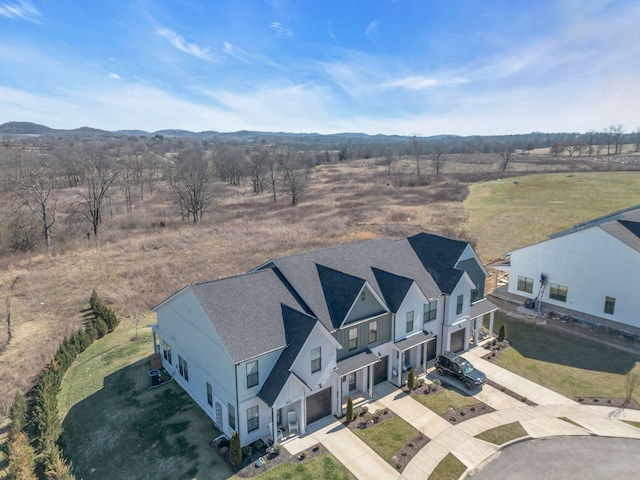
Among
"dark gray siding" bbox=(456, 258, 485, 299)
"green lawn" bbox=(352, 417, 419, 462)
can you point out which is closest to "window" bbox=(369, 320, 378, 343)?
"green lawn" bbox=(352, 417, 419, 462)

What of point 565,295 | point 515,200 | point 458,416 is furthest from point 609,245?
point 515,200

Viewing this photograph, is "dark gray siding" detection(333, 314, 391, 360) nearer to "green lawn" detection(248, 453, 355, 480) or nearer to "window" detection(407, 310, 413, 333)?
"window" detection(407, 310, 413, 333)

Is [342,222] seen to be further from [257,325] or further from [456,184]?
[456,184]

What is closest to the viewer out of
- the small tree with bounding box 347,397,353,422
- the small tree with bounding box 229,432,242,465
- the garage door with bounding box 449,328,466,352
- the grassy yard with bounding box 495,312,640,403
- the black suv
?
the small tree with bounding box 229,432,242,465

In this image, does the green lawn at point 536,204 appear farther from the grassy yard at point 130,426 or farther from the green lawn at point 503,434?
the grassy yard at point 130,426

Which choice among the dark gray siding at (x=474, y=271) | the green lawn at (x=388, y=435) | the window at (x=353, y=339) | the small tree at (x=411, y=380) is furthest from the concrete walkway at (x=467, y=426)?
the dark gray siding at (x=474, y=271)
